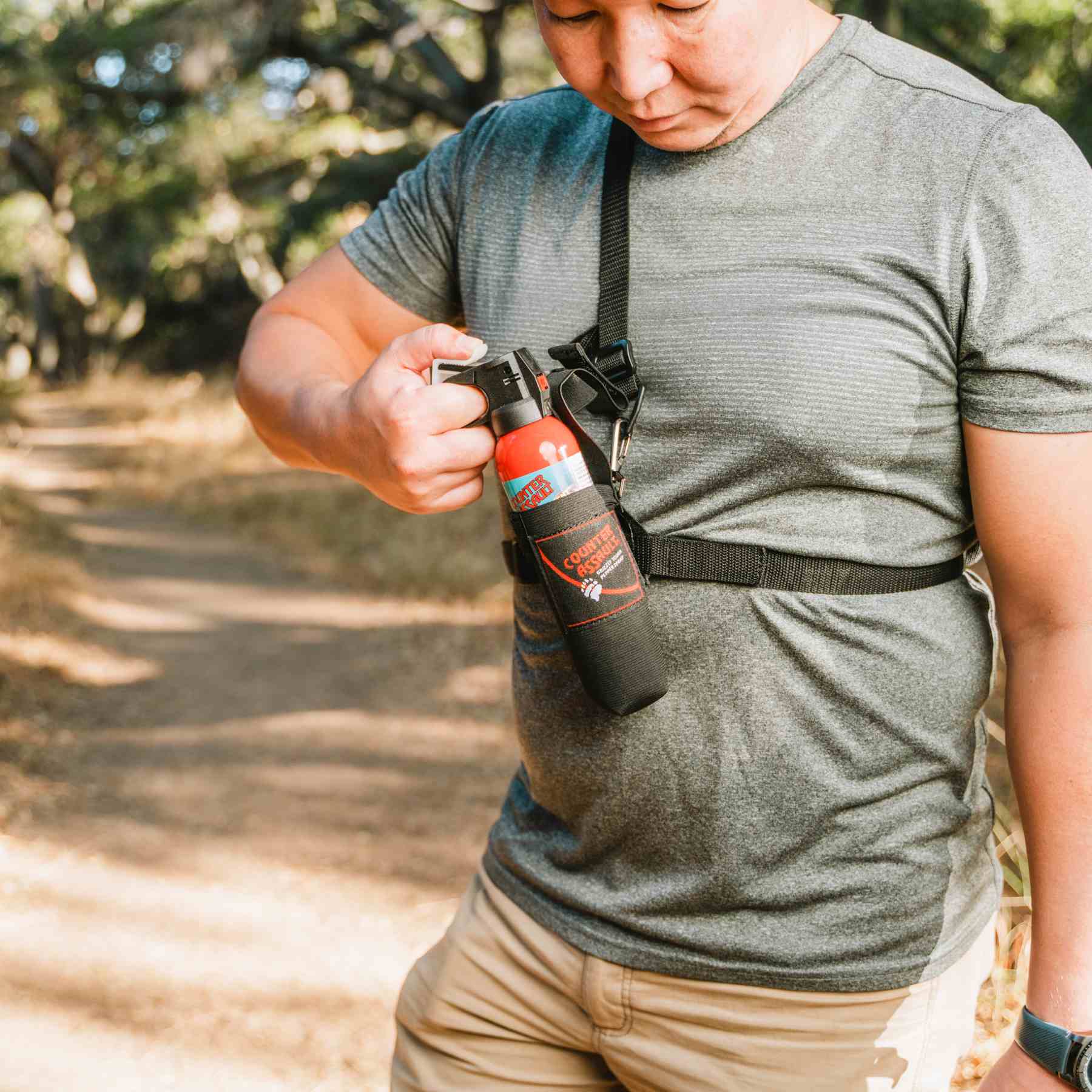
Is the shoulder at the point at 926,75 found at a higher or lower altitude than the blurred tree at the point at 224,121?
higher

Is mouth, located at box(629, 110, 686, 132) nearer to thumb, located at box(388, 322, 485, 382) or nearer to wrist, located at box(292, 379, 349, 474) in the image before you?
thumb, located at box(388, 322, 485, 382)

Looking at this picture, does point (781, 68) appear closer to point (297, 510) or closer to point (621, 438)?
point (621, 438)

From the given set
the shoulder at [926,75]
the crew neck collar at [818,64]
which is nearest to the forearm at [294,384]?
the crew neck collar at [818,64]

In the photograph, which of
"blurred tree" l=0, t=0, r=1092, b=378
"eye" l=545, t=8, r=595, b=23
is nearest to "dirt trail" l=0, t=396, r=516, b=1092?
"eye" l=545, t=8, r=595, b=23

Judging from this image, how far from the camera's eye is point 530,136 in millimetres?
1453

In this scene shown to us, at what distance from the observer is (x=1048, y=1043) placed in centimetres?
109

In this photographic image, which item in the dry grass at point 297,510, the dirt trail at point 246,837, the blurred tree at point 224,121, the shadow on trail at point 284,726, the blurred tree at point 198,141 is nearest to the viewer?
the dirt trail at point 246,837

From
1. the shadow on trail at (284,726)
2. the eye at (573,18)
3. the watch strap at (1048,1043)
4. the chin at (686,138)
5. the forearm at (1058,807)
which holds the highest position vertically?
the eye at (573,18)

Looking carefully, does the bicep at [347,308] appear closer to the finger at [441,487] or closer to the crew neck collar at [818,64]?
the finger at [441,487]

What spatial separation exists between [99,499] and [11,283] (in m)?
23.8

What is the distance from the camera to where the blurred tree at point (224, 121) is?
6.47m

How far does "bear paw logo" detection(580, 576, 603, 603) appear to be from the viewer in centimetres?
118

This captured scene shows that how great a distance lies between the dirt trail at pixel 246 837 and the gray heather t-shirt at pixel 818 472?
8.17 ft

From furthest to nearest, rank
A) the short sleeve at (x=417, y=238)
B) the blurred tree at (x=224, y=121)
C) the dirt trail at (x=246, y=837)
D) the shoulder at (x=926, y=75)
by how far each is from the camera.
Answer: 1. the blurred tree at (x=224, y=121)
2. the dirt trail at (x=246, y=837)
3. the short sleeve at (x=417, y=238)
4. the shoulder at (x=926, y=75)
